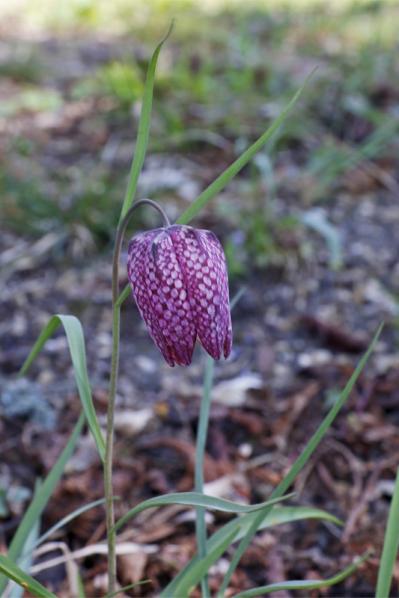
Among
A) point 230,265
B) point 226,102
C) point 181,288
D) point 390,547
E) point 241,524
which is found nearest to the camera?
point 181,288

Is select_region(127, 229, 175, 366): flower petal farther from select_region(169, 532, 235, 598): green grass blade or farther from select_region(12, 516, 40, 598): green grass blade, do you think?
select_region(12, 516, 40, 598): green grass blade

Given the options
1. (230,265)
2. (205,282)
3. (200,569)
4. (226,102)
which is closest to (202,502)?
(200,569)

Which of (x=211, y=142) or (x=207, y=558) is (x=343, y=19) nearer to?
(x=211, y=142)

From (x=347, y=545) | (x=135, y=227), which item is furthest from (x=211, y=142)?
(x=347, y=545)

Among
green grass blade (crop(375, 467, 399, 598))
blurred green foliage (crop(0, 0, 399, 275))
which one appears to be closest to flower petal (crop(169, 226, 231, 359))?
green grass blade (crop(375, 467, 399, 598))

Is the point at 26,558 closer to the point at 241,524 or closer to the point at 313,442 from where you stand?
the point at 241,524

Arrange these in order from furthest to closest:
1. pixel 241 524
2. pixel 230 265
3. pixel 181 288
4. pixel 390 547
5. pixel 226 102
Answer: pixel 226 102 < pixel 230 265 < pixel 241 524 < pixel 390 547 < pixel 181 288

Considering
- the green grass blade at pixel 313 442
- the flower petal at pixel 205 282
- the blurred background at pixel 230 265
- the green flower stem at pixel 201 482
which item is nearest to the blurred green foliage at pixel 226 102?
the blurred background at pixel 230 265
